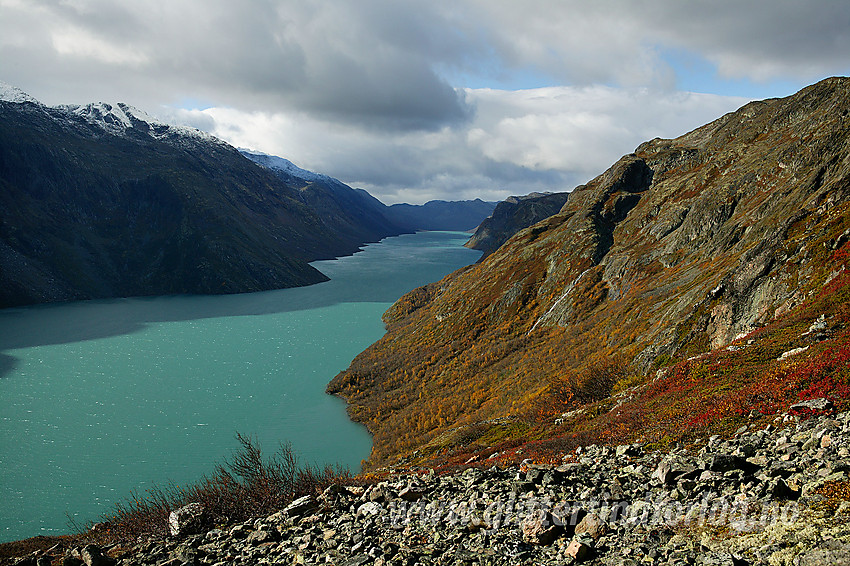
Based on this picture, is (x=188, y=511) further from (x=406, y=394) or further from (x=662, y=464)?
(x=406, y=394)

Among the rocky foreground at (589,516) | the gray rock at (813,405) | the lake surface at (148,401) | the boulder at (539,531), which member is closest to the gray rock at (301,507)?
the rocky foreground at (589,516)

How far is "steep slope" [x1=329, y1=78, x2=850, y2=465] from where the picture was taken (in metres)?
31.1

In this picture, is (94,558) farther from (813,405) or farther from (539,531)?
(813,405)

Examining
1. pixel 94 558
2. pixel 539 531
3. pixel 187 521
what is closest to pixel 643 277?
pixel 539 531

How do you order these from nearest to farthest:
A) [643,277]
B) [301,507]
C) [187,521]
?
[301,507], [187,521], [643,277]

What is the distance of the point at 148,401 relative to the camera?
6850 cm

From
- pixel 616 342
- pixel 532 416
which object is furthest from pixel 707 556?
pixel 616 342

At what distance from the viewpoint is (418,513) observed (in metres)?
14.5

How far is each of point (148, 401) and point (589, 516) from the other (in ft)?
248

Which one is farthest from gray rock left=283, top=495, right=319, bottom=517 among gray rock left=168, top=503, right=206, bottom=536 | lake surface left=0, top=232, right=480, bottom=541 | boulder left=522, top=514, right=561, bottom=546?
lake surface left=0, top=232, right=480, bottom=541

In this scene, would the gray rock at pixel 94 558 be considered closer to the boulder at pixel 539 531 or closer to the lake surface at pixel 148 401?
the boulder at pixel 539 531

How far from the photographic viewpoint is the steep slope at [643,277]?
102ft

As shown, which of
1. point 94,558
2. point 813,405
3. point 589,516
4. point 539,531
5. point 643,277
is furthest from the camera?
point 643,277

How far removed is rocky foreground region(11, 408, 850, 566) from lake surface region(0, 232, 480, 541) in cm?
3721
